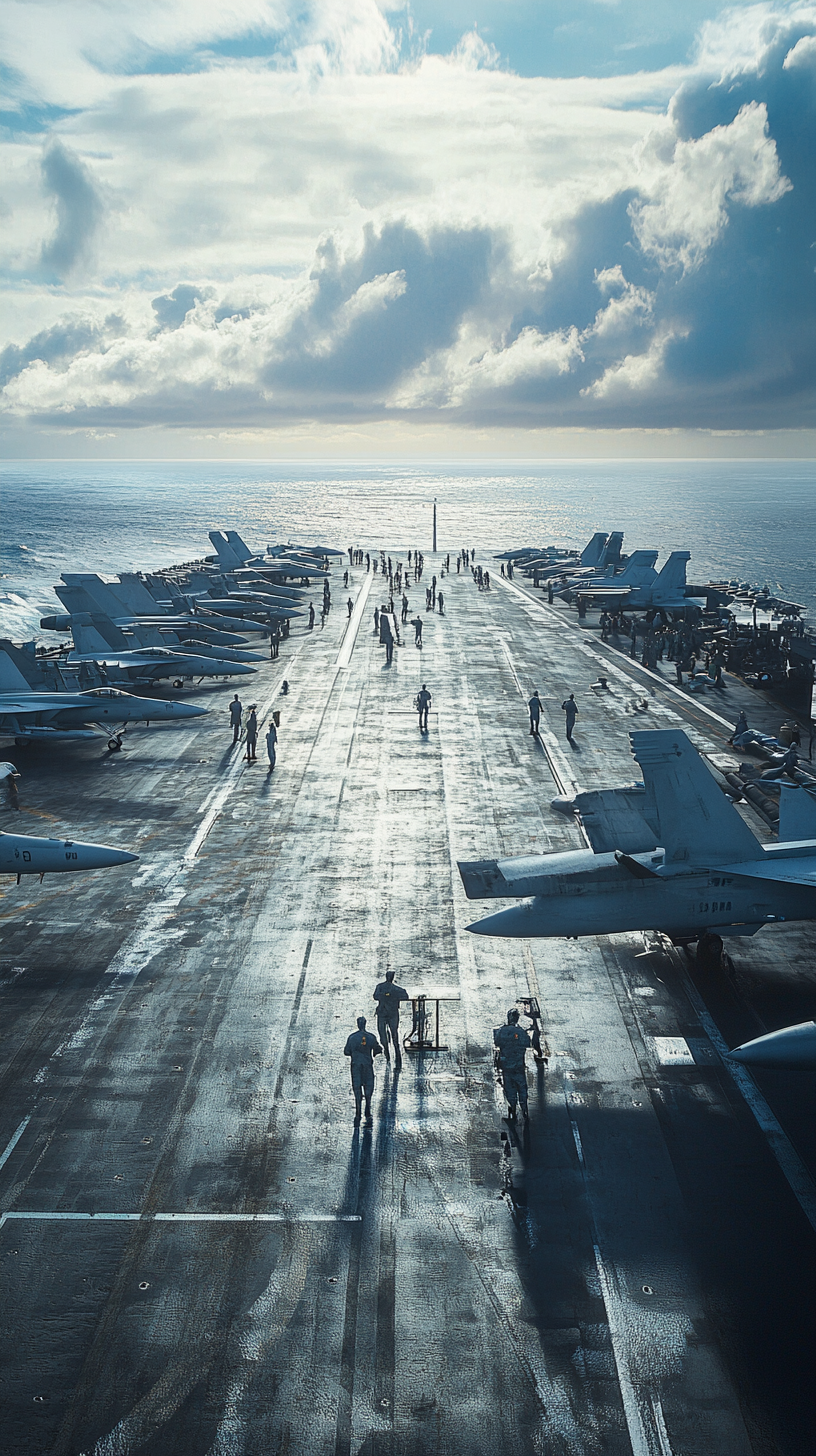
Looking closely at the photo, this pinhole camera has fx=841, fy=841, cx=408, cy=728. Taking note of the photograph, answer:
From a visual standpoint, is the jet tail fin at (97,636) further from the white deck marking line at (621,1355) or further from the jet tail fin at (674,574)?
the jet tail fin at (674,574)


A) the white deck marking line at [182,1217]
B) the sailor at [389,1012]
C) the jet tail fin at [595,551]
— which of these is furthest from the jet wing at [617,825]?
the jet tail fin at [595,551]

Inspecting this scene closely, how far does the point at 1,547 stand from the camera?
16412 centimetres

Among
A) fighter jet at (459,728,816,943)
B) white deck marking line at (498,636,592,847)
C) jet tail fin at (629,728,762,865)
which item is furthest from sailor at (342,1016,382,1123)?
white deck marking line at (498,636,592,847)

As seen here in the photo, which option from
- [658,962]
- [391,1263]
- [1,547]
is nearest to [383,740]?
[658,962]

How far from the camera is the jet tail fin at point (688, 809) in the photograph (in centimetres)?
1703

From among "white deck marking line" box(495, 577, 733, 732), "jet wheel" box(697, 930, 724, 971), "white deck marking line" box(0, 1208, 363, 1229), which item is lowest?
"white deck marking line" box(495, 577, 733, 732)

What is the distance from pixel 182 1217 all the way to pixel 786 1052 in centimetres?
967

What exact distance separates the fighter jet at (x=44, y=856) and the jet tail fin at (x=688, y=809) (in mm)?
13093

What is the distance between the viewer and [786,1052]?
13.6 metres

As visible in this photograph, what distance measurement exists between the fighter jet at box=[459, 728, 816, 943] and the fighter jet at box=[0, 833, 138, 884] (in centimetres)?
1006

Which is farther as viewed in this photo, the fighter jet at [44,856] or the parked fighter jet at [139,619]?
the parked fighter jet at [139,619]

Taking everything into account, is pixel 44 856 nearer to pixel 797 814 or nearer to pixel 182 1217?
pixel 182 1217

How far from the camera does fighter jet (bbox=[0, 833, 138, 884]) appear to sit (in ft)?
69.2

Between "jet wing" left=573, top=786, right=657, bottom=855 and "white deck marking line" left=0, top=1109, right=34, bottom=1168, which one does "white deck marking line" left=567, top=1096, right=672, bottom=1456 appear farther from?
"white deck marking line" left=0, top=1109, right=34, bottom=1168
